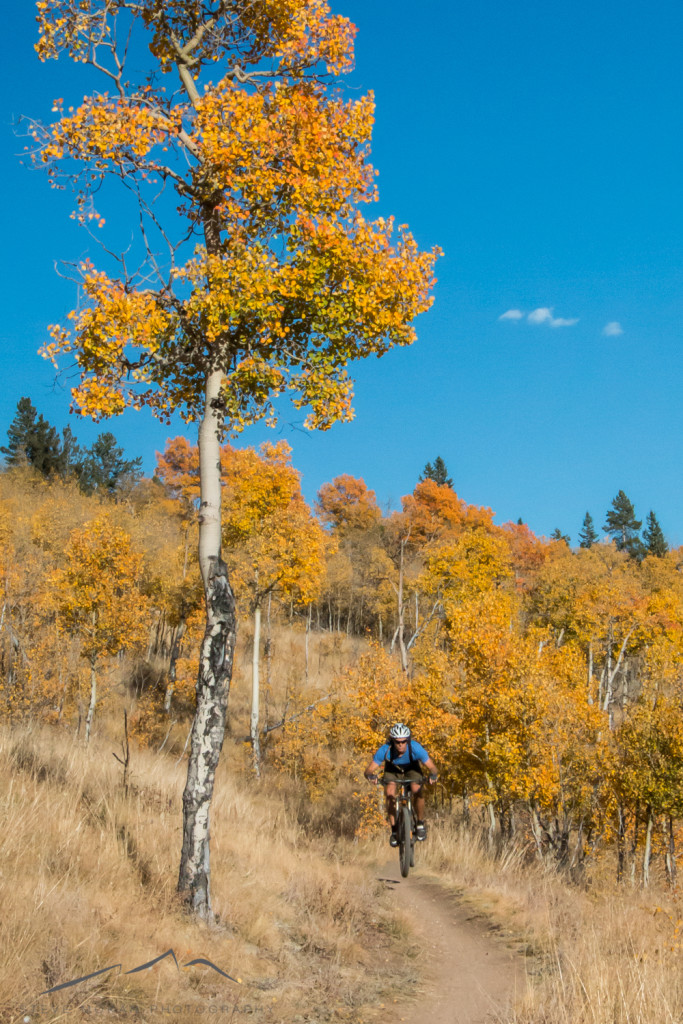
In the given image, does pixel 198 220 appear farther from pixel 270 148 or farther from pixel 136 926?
pixel 136 926

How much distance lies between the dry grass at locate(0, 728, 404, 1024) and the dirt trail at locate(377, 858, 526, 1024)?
2.06 feet

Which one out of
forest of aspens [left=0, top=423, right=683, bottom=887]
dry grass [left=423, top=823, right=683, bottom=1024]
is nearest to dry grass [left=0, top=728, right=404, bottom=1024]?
dry grass [left=423, top=823, right=683, bottom=1024]

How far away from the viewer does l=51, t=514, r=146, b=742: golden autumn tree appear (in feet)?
102

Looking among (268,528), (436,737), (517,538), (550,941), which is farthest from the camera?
(517,538)

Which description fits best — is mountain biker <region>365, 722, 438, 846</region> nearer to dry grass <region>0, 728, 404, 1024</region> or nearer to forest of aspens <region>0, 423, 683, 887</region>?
dry grass <region>0, 728, 404, 1024</region>

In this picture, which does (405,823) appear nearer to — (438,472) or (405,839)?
(405,839)

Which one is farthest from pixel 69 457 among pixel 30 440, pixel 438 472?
pixel 438 472

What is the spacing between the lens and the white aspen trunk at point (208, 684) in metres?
8.98

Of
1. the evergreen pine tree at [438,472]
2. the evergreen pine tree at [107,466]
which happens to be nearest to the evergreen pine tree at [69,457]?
the evergreen pine tree at [107,466]

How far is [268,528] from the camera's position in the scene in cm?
3378

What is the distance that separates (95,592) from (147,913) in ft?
80.2

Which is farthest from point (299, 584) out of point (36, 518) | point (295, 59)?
point (36, 518)

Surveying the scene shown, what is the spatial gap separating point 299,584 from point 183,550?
770 inches

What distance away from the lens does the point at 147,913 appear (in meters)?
8.33
